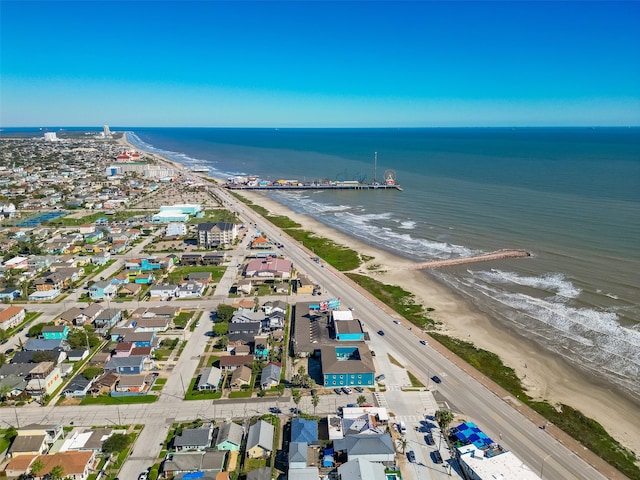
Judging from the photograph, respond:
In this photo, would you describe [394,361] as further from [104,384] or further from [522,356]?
[104,384]

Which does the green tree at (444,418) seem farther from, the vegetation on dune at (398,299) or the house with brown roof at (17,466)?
the house with brown roof at (17,466)

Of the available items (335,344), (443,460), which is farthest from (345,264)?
(443,460)

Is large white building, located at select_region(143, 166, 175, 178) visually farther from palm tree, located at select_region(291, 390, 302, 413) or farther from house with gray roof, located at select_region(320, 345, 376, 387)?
palm tree, located at select_region(291, 390, 302, 413)

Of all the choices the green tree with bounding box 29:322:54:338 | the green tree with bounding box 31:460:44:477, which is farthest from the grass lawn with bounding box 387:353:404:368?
the green tree with bounding box 29:322:54:338

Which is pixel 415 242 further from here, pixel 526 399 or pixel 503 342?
pixel 526 399

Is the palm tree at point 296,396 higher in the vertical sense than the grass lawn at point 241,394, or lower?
higher

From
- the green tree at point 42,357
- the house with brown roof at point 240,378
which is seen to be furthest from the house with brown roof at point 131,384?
the green tree at point 42,357

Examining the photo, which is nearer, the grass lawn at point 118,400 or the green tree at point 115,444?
the green tree at point 115,444
